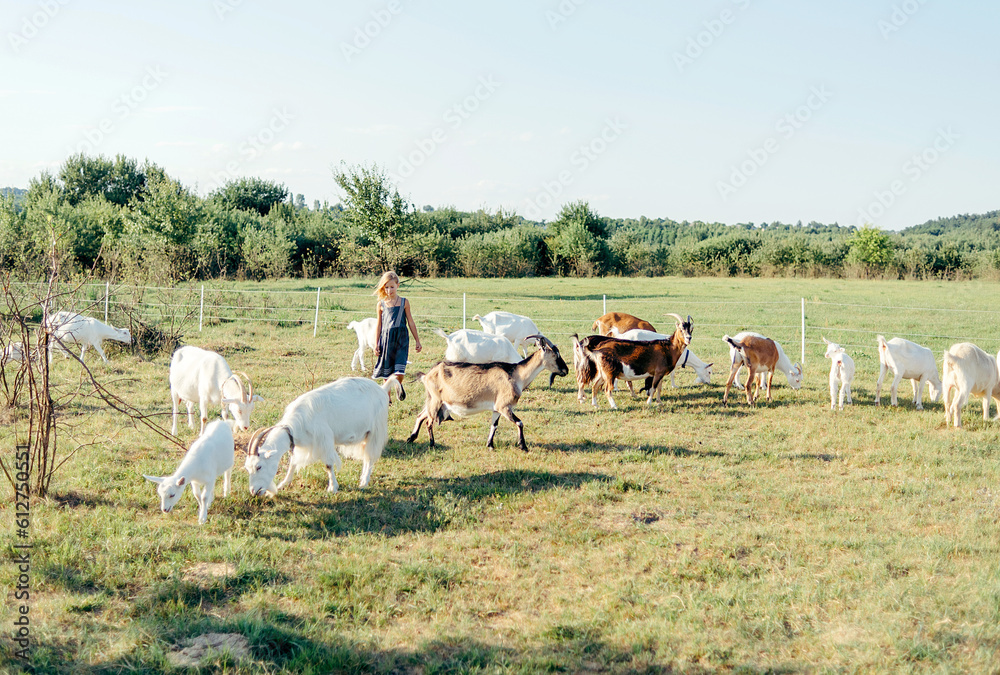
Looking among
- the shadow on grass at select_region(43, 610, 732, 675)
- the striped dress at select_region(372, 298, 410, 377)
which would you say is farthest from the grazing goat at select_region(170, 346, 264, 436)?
the shadow on grass at select_region(43, 610, 732, 675)

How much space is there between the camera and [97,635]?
3777 mm

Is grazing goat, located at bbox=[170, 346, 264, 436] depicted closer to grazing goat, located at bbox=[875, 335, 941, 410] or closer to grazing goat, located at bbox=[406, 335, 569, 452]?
grazing goat, located at bbox=[406, 335, 569, 452]

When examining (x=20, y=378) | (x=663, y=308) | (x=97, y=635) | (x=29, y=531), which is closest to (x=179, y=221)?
(x=663, y=308)

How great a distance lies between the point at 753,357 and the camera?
9.95 m

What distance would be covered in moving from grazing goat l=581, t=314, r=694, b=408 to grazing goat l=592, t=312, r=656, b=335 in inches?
90.8

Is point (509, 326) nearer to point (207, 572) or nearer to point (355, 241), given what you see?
point (207, 572)

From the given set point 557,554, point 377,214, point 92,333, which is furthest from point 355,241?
point 557,554

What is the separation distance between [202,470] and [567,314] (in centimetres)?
1723

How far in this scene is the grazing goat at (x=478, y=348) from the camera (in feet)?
35.1

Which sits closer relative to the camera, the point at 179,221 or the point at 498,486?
the point at 498,486

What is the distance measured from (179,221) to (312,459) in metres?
22.9

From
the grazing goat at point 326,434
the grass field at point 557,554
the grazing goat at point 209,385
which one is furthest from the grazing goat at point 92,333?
the grazing goat at point 326,434

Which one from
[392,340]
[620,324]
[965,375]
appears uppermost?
[620,324]

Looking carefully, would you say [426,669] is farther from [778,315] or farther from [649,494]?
[778,315]
